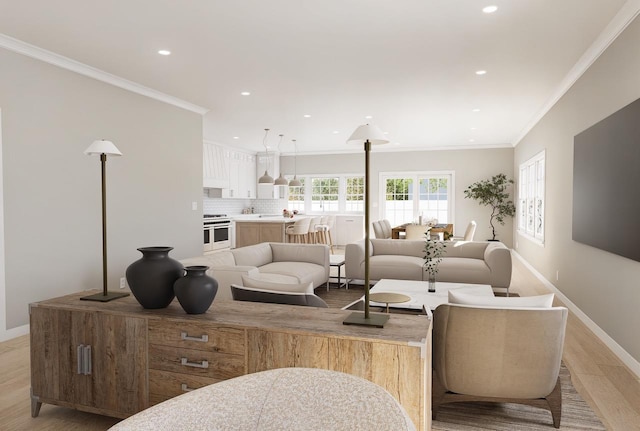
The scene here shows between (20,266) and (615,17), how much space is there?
552cm

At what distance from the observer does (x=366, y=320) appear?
212 cm

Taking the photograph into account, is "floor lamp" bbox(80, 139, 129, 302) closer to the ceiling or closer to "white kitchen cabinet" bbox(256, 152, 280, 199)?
the ceiling

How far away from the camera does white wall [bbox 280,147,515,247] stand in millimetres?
10703

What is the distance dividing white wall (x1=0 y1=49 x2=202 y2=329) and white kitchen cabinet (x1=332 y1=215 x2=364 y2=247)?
607 centimetres

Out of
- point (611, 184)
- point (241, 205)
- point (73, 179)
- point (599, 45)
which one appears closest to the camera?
point (611, 184)

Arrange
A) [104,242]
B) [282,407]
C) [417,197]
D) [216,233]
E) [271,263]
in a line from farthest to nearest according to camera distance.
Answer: [417,197], [216,233], [271,263], [104,242], [282,407]

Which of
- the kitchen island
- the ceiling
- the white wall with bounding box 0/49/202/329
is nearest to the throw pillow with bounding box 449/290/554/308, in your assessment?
the ceiling

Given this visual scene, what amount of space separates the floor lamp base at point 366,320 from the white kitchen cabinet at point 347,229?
9.29 m

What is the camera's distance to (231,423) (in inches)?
43.8

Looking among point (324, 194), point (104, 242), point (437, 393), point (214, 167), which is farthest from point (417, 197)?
point (104, 242)

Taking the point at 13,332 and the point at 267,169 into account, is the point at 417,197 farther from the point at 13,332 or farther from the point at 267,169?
the point at 13,332

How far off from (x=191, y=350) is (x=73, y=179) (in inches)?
125

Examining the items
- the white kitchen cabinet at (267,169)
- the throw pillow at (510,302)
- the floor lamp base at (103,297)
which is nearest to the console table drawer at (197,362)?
the floor lamp base at (103,297)

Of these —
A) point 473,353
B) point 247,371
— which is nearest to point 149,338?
point 247,371
